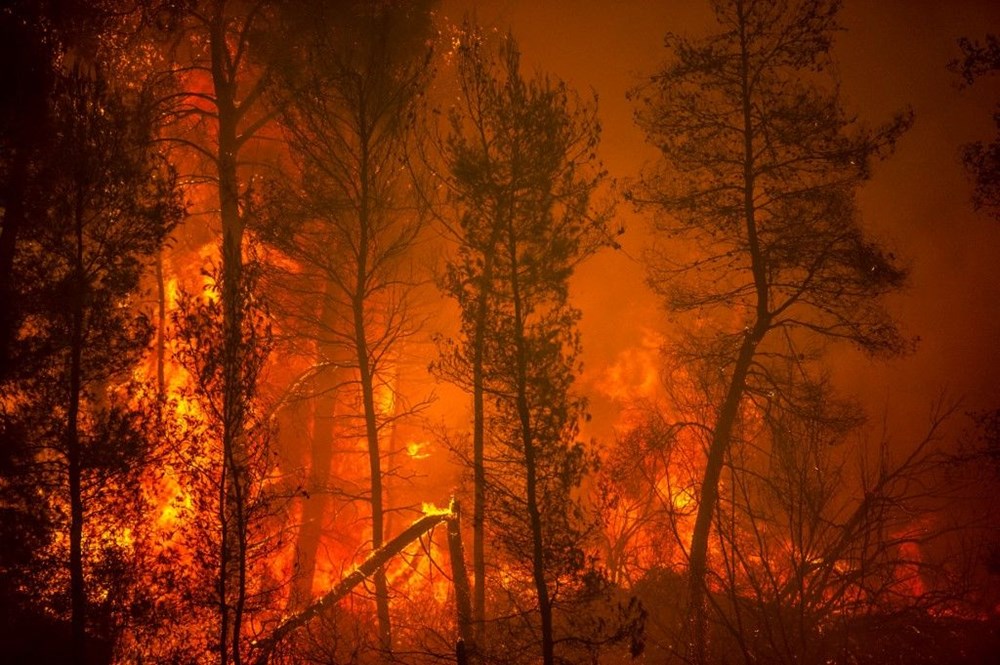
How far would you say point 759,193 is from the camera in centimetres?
1033

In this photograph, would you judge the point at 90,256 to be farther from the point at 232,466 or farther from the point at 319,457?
the point at 319,457

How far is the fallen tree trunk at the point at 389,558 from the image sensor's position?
9.35 meters

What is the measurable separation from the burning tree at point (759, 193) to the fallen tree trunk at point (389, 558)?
359cm

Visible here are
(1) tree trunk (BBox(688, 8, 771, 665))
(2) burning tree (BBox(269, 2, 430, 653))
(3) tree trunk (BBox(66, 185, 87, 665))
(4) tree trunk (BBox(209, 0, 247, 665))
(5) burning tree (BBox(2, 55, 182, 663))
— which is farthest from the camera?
(2) burning tree (BBox(269, 2, 430, 653))

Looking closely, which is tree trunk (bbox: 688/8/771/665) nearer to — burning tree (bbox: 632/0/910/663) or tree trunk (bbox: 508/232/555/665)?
burning tree (bbox: 632/0/910/663)

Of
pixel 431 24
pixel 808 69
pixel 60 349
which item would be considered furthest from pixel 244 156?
pixel 808 69

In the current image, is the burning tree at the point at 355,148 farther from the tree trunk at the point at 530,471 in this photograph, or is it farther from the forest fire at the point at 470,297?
the tree trunk at the point at 530,471

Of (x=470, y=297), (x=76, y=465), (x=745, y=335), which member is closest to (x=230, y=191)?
(x=76, y=465)

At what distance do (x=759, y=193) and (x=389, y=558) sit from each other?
340 inches

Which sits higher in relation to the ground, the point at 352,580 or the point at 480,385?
the point at 480,385

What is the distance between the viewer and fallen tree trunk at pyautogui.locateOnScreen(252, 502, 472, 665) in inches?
368

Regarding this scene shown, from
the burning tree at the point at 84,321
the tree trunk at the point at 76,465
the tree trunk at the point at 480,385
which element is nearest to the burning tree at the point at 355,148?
the tree trunk at the point at 480,385

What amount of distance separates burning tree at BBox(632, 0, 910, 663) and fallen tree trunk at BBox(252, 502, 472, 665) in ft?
11.8

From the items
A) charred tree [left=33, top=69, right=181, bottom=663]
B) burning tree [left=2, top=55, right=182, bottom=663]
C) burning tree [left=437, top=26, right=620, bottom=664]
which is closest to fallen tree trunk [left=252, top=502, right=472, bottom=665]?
burning tree [left=437, top=26, right=620, bottom=664]
